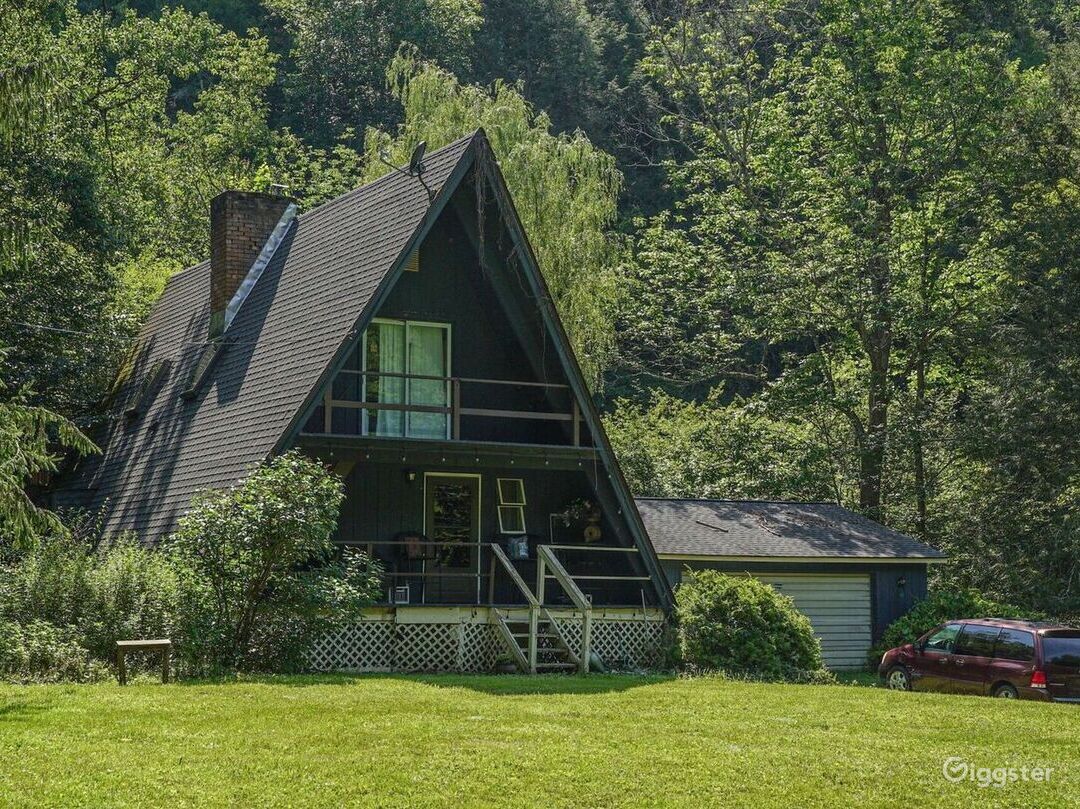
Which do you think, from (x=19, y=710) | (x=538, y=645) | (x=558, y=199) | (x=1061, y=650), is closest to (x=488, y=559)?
(x=538, y=645)

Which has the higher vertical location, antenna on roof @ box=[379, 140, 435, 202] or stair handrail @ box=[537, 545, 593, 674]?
antenna on roof @ box=[379, 140, 435, 202]

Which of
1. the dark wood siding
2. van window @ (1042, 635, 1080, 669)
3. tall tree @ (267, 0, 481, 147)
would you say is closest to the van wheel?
van window @ (1042, 635, 1080, 669)

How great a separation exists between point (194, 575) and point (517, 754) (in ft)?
25.5

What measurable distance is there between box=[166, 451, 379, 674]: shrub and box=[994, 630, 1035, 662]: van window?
9965 millimetres

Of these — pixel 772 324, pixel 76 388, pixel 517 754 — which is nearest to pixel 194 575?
pixel 517 754

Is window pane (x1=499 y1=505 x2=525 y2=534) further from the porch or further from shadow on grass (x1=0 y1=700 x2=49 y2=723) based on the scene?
shadow on grass (x1=0 y1=700 x2=49 y2=723)

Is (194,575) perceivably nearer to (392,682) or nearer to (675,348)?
(392,682)

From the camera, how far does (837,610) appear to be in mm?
28203

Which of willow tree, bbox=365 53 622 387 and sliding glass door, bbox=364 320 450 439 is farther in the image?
willow tree, bbox=365 53 622 387

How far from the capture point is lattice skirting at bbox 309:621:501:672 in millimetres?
21141

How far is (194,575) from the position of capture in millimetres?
18891

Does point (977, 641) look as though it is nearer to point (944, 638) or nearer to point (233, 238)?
point (944, 638)

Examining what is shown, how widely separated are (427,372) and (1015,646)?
34.8 feet

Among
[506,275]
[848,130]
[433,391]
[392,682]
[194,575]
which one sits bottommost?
[392,682]
